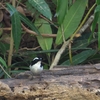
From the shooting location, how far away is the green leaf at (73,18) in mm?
3340

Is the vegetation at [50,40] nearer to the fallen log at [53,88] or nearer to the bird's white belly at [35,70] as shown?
the bird's white belly at [35,70]

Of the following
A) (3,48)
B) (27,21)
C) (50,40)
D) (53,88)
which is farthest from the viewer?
(50,40)

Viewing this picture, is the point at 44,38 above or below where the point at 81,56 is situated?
above

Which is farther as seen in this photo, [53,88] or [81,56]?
[81,56]

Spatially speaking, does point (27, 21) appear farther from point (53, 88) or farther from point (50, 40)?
point (53, 88)

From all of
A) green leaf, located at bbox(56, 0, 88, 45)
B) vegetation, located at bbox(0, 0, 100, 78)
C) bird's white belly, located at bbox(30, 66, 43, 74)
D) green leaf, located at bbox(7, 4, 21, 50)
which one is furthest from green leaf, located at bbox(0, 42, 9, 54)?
bird's white belly, located at bbox(30, 66, 43, 74)

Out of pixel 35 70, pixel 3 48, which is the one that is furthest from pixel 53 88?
pixel 3 48

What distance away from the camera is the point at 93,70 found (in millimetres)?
2582

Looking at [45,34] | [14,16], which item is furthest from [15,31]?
[45,34]

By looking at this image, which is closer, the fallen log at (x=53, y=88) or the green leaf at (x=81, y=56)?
the fallen log at (x=53, y=88)

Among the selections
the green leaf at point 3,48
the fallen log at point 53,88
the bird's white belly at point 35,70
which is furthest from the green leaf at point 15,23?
the fallen log at point 53,88

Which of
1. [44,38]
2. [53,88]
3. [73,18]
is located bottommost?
[44,38]

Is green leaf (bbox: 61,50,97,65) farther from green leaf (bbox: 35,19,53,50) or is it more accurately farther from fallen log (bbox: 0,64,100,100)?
fallen log (bbox: 0,64,100,100)

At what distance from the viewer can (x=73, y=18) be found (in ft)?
11.0
